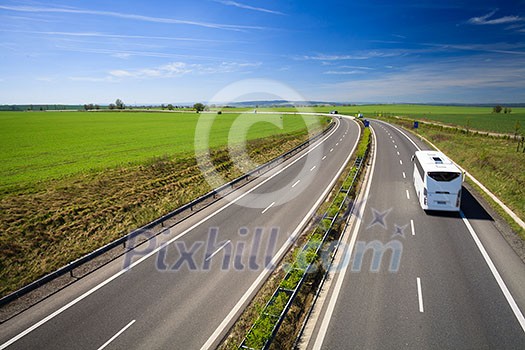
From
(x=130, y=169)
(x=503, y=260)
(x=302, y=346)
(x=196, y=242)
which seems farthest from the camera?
(x=130, y=169)

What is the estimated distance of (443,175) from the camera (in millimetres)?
17844

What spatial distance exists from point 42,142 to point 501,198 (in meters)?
64.5

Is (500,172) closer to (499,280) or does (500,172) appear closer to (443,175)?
(443,175)

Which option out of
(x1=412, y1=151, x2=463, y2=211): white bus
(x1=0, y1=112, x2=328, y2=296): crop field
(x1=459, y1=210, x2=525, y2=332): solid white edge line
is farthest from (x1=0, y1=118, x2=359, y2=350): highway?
(x1=459, y1=210, x2=525, y2=332): solid white edge line

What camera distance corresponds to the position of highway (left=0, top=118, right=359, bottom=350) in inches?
374

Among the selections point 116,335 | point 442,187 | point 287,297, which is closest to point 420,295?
point 287,297

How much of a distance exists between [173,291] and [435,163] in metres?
17.8

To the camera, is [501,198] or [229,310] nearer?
[229,310]

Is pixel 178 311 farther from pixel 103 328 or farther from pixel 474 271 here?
pixel 474 271

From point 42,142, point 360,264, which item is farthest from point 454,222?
point 42,142

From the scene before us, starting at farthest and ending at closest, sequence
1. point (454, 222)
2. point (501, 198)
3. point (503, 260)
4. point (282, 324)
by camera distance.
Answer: point (501, 198) → point (454, 222) → point (503, 260) → point (282, 324)

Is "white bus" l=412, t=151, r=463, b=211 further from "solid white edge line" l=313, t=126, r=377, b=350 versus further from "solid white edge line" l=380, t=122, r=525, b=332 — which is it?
"solid white edge line" l=313, t=126, r=377, b=350

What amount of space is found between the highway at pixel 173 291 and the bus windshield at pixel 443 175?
26.1 ft

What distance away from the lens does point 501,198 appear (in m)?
20.8
